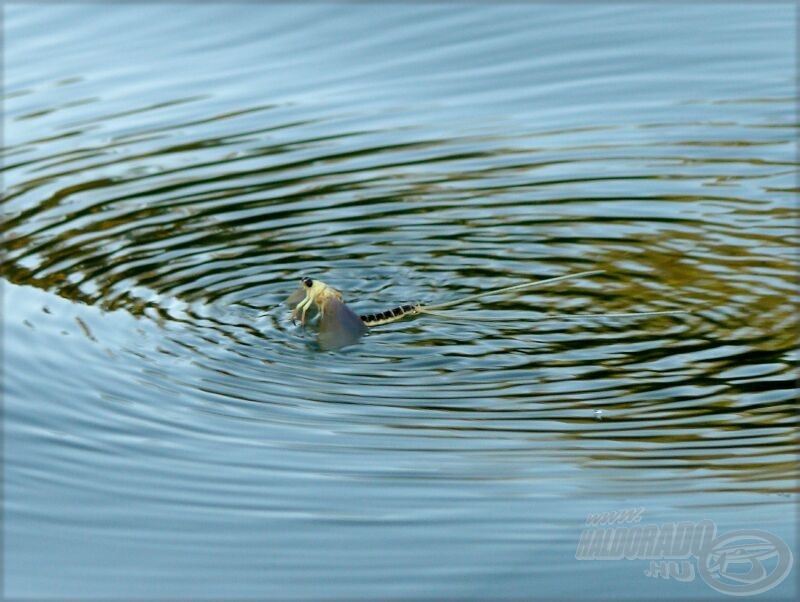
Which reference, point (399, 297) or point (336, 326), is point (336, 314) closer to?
point (336, 326)

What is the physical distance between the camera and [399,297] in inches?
235

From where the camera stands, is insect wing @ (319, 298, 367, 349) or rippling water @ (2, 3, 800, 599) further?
insect wing @ (319, 298, 367, 349)

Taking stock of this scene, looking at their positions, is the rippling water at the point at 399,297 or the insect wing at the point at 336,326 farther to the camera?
the insect wing at the point at 336,326

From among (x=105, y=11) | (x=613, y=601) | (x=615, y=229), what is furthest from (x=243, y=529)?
(x=105, y=11)

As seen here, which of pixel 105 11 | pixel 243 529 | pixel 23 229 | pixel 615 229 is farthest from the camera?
pixel 105 11

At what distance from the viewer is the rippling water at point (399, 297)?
13.9 feet

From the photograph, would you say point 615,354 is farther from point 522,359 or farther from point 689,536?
point 689,536

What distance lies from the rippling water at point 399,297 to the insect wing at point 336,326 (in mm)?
76

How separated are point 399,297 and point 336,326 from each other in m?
0.59

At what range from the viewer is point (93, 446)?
4781 millimetres

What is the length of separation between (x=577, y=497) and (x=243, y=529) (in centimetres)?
102

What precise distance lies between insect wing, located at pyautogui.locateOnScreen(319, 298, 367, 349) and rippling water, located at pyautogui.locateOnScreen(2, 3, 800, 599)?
76 millimetres

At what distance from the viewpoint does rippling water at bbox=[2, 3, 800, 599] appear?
13.9 ft

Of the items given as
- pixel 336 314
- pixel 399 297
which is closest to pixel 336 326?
pixel 336 314
